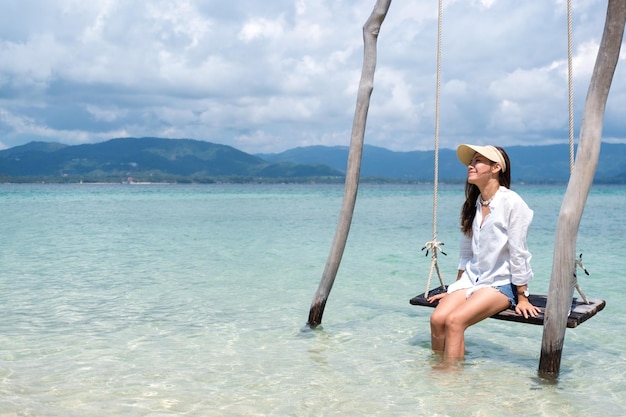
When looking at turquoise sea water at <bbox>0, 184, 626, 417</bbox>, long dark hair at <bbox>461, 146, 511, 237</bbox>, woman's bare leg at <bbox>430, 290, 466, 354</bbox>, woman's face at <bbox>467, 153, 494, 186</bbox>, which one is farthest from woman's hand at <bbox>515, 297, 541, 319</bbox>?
woman's face at <bbox>467, 153, 494, 186</bbox>

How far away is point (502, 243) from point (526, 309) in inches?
20.0

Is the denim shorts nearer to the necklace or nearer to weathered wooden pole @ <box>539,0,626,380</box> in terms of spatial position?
weathered wooden pole @ <box>539,0,626,380</box>

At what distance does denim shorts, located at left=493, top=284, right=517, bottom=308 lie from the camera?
4973mm

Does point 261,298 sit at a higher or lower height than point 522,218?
lower

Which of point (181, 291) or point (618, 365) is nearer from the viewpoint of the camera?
point (618, 365)

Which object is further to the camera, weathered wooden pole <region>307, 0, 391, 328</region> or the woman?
weathered wooden pole <region>307, 0, 391, 328</region>

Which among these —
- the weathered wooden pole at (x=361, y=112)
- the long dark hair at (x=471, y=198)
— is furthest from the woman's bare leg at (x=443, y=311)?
the weathered wooden pole at (x=361, y=112)

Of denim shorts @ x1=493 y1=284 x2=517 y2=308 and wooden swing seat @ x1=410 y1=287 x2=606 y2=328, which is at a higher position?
denim shorts @ x1=493 y1=284 x2=517 y2=308

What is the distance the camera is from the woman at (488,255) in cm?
491

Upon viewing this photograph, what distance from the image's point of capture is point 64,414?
14.1ft

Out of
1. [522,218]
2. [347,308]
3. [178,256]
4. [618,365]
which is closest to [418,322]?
[347,308]

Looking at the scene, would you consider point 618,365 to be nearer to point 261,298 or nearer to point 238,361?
point 238,361

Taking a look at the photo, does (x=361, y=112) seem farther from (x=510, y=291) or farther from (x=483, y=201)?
(x=510, y=291)

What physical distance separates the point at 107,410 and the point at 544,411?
2.86 metres
